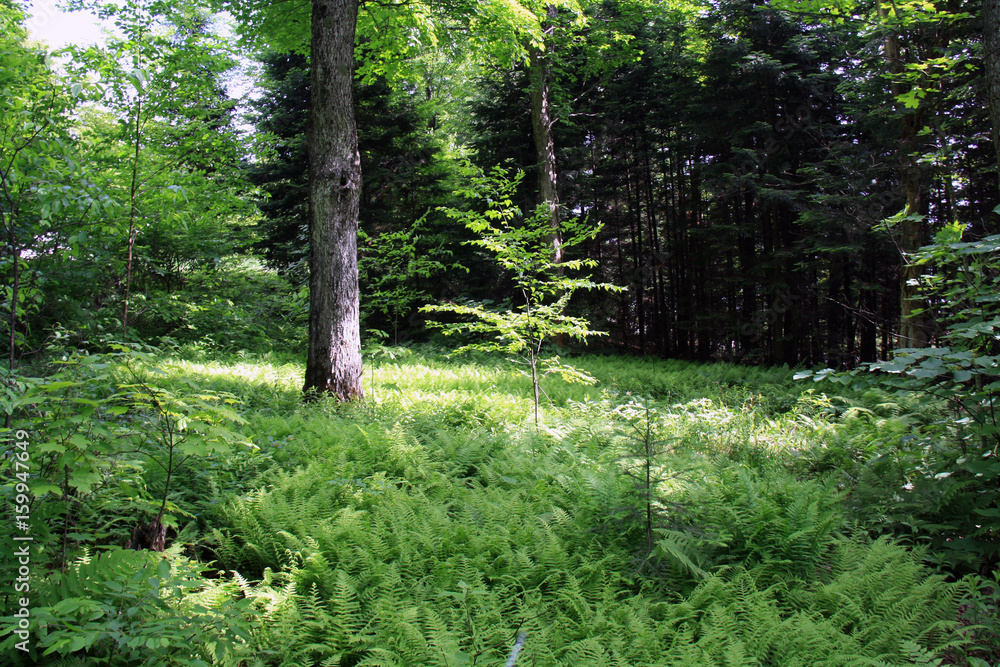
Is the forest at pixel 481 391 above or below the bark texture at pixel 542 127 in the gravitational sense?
below

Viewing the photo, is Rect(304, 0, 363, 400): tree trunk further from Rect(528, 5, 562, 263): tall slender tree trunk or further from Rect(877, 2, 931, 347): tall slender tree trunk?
Rect(877, 2, 931, 347): tall slender tree trunk

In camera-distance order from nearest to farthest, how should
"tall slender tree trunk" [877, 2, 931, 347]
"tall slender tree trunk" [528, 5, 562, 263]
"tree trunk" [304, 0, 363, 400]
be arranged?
"tree trunk" [304, 0, 363, 400], "tall slender tree trunk" [877, 2, 931, 347], "tall slender tree trunk" [528, 5, 562, 263]

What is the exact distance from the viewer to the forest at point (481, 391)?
2.38m

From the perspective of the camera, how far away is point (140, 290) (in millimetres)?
12633

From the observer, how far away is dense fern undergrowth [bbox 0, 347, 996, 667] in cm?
219

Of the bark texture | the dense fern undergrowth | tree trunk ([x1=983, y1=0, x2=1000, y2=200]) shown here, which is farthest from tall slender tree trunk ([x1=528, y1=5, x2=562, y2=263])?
the dense fern undergrowth

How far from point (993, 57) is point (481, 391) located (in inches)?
261

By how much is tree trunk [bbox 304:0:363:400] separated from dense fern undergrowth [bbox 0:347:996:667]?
157 centimetres

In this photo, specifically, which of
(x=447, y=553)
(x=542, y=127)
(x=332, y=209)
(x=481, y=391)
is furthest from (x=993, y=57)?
(x=542, y=127)

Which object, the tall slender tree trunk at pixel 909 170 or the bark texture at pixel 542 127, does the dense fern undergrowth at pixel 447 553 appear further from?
the bark texture at pixel 542 127

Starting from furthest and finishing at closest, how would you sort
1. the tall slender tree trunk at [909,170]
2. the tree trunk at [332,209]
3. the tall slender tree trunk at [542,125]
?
the tall slender tree trunk at [542,125] → the tall slender tree trunk at [909,170] → the tree trunk at [332,209]

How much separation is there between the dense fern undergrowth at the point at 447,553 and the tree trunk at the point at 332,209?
1566 mm

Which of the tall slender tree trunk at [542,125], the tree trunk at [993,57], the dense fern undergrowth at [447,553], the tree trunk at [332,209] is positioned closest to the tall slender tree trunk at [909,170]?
the tree trunk at [993,57]

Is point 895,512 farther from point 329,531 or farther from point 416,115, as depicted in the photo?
A: point 416,115
